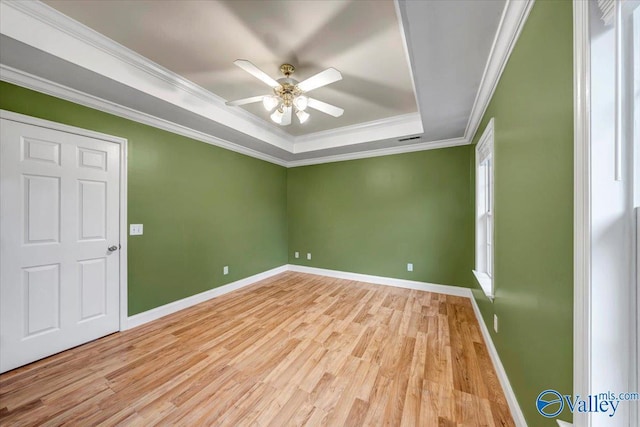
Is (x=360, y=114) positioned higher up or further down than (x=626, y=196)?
higher up

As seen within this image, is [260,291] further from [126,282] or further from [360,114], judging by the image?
[360,114]

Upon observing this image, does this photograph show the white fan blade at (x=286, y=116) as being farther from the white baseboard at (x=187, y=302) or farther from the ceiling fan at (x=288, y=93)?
the white baseboard at (x=187, y=302)

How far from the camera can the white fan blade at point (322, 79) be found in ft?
5.78

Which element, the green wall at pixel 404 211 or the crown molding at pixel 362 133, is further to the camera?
the crown molding at pixel 362 133

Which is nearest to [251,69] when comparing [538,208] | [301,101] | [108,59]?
[301,101]

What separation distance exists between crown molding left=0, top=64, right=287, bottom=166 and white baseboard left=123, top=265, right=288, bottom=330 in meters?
2.26

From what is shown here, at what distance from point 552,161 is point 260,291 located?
3676mm

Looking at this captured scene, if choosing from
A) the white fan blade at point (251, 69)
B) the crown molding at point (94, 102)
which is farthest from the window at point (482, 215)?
the crown molding at point (94, 102)

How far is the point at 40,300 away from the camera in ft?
6.45

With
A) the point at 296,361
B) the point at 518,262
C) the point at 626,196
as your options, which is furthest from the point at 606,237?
the point at 296,361

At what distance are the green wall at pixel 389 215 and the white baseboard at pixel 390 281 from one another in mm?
86

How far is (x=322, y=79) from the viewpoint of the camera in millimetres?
1872

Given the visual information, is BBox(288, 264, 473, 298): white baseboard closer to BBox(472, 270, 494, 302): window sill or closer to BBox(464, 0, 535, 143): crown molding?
BBox(472, 270, 494, 302): window sill

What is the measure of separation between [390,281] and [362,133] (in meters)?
2.58
